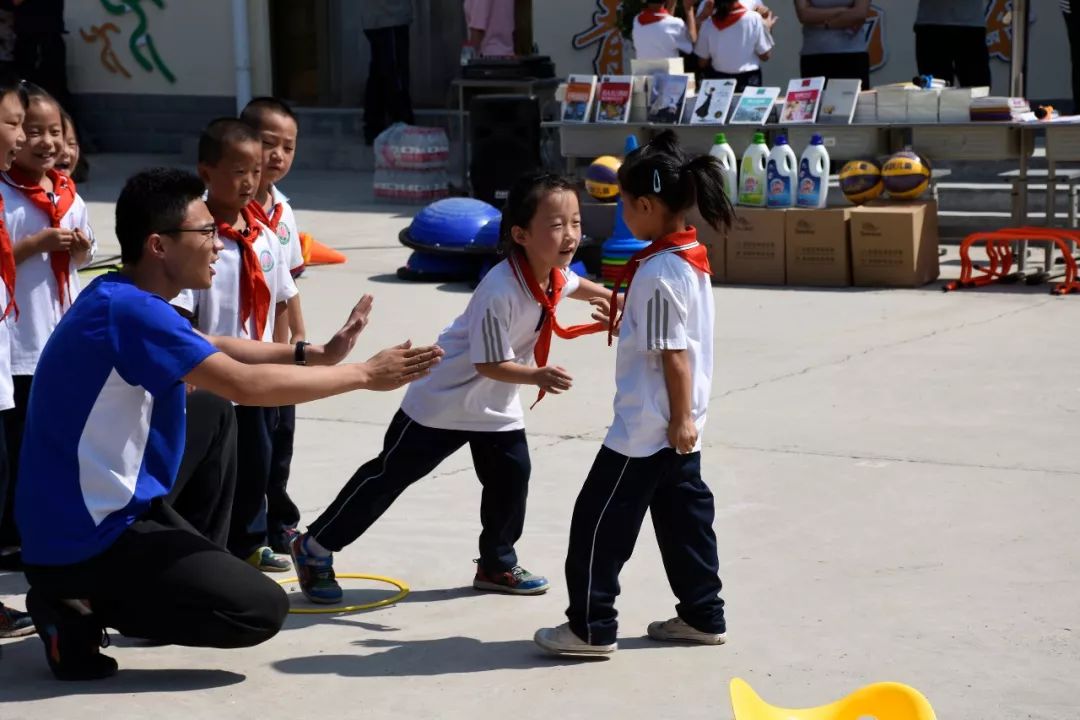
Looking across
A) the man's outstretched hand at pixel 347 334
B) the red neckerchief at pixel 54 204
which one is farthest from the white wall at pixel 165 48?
the man's outstretched hand at pixel 347 334

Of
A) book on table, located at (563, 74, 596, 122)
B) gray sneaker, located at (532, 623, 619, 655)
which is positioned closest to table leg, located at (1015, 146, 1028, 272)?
book on table, located at (563, 74, 596, 122)

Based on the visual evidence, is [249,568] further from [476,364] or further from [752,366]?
[752,366]

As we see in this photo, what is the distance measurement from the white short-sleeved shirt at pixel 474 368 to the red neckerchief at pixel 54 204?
1303 mm

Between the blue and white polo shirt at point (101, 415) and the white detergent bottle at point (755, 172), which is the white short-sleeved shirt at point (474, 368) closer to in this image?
the blue and white polo shirt at point (101, 415)

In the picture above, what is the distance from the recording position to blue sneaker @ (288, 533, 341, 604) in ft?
16.3

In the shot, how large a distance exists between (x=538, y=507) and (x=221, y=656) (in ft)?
5.59

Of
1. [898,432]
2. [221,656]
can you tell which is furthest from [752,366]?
[221,656]

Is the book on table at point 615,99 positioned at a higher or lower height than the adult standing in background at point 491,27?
lower

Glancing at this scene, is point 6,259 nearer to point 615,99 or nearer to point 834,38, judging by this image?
point 615,99

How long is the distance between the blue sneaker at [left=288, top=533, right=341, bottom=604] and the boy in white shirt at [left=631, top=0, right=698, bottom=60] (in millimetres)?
9237

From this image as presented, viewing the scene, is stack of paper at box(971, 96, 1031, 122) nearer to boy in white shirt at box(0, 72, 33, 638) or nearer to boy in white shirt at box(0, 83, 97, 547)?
boy in white shirt at box(0, 83, 97, 547)

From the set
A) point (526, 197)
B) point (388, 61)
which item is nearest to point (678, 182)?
point (526, 197)

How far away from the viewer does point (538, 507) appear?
19.5ft

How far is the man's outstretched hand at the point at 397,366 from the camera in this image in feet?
13.8
